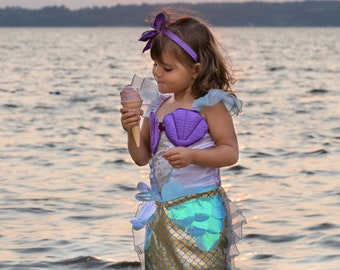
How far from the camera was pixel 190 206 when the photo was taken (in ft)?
15.1

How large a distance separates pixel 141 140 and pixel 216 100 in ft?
1.55

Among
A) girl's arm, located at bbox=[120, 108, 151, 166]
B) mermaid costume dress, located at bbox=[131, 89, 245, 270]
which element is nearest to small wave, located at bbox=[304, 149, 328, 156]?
girl's arm, located at bbox=[120, 108, 151, 166]

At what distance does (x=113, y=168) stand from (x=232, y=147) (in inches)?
315

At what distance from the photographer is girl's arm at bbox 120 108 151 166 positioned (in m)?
4.54

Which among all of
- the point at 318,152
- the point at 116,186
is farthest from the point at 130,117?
the point at 318,152

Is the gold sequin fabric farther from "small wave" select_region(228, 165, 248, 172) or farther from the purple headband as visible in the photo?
"small wave" select_region(228, 165, 248, 172)

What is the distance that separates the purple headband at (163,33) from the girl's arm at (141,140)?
13.7 inches

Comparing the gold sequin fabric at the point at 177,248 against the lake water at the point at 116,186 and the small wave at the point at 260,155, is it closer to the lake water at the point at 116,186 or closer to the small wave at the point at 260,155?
the lake water at the point at 116,186

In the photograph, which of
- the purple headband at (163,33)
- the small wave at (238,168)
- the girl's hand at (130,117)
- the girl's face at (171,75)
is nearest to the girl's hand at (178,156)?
the girl's hand at (130,117)

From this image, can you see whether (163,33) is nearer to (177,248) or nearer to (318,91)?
(177,248)

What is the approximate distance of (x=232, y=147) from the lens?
459cm

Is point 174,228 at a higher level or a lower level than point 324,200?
higher

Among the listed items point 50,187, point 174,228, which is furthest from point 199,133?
point 50,187

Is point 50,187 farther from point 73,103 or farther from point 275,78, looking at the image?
point 275,78
